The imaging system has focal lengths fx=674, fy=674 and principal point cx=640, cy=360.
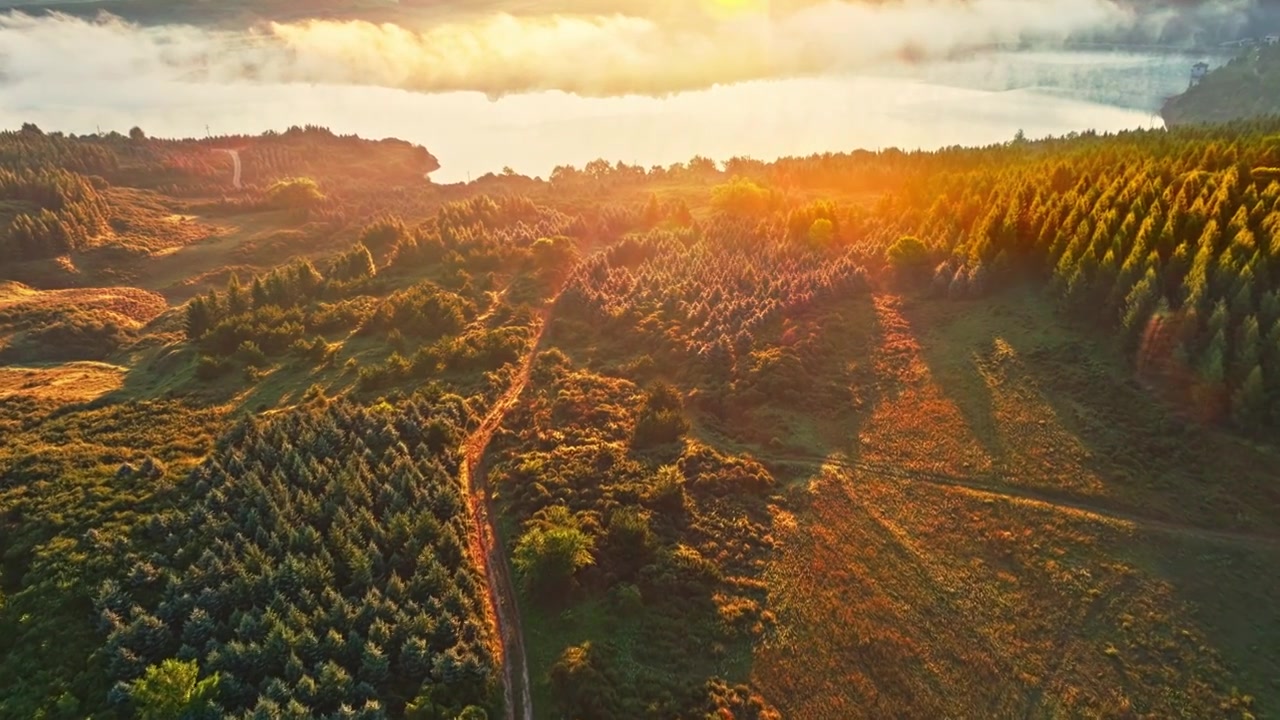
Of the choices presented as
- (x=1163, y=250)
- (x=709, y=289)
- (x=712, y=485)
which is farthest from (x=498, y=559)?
(x=1163, y=250)

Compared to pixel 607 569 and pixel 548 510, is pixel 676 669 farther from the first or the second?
pixel 548 510

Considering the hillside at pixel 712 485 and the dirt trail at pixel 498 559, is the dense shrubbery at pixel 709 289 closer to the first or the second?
the hillside at pixel 712 485

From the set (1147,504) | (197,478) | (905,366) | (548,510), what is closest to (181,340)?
(197,478)

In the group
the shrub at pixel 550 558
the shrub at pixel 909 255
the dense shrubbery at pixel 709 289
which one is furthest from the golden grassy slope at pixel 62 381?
the shrub at pixel 909 255


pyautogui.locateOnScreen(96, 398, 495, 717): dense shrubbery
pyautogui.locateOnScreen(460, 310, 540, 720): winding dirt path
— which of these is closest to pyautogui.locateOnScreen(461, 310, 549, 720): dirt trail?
pyautogui.locateOnScreen(460, 310, 540, 720): winding dirt path

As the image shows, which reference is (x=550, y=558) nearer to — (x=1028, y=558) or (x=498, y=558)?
(x=498, y=558)
